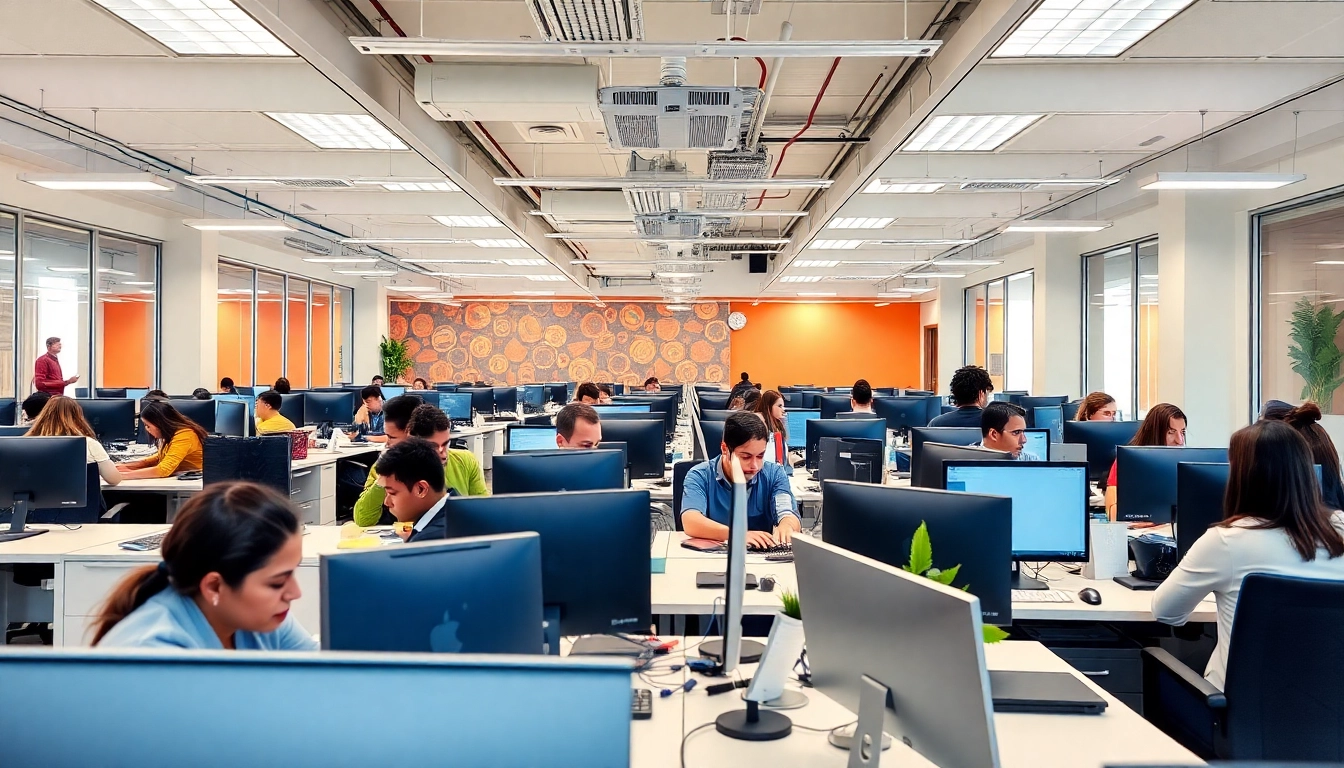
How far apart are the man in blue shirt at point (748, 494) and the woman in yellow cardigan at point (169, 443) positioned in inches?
142

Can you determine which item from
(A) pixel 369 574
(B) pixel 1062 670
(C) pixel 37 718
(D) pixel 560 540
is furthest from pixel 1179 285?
(C) pixel 37 718

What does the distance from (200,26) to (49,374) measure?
6.35m

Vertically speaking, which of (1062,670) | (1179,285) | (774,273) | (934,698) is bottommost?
(1062,670)

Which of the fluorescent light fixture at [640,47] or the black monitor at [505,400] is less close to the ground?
the fluorescent light fixture at [640,47]

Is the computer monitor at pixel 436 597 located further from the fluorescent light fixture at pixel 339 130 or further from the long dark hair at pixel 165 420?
the fluorescent light fixture at pixel 339 130

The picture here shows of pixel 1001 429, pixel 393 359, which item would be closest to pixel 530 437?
pixel 1001 429

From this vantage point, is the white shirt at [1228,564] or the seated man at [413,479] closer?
the white shirt at [1228,564]

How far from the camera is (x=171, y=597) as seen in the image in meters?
1.66

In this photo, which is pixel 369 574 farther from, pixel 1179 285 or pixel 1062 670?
pixel 1179 285

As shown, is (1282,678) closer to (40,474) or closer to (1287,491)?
(1287,491)

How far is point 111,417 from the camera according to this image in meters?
7.21

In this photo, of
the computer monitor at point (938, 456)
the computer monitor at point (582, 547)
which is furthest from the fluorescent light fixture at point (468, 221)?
the computer monitor at point (582, 547)

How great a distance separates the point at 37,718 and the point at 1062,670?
7.36 ft

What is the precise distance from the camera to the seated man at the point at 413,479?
9.46 feet
